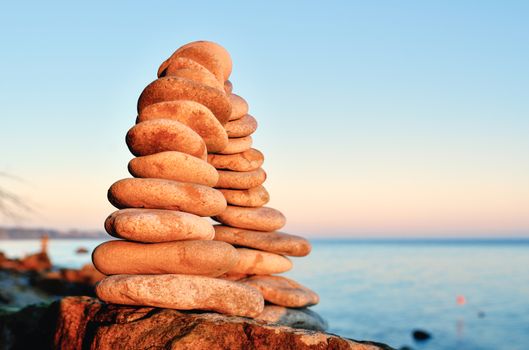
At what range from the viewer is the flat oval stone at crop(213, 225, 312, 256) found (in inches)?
349

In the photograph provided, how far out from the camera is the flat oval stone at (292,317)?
7953 mm

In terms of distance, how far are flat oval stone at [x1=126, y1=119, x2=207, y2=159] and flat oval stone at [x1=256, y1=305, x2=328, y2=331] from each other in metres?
2.81

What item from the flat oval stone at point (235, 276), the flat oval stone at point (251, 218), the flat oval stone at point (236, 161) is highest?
the flat oval stone at point (236, 161)

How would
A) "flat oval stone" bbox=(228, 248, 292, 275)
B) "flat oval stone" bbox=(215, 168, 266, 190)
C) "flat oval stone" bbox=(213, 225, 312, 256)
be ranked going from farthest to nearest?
"flat oval stone" bbox=(213, 225, 312, 256), "flat oval stone" bbox=(215, 168, 266, 190), "flat oval stone" bbox=(228, 248, 292, 275)

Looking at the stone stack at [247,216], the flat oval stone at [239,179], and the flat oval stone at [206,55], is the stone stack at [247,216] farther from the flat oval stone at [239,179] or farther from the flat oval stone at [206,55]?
the flat oval stone at [206,55]

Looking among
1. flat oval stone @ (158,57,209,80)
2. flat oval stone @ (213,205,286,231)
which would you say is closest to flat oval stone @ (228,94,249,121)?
flat oval stone @ (158,57,209,80)

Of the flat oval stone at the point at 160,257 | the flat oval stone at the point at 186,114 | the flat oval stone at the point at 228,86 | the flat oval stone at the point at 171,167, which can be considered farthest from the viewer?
the flat oval stone at the point at 228,86

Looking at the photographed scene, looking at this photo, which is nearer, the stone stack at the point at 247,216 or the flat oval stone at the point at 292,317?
the flat oval stone at the point at 292,317

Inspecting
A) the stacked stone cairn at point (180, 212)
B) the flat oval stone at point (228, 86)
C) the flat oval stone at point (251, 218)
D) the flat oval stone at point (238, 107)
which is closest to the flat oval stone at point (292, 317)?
the stacked stone cairn at point (180, 212)

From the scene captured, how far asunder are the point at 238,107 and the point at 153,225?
3.27 m

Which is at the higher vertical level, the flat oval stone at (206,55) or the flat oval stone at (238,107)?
the flat oval stone at (206,55)

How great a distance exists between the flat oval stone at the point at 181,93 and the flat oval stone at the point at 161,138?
62 centimetres

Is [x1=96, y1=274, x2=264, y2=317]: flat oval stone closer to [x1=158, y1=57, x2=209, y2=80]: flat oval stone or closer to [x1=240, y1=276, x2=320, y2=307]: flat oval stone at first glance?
[x1=240, y1=276, x2=320, y2=307]: flat oval stone

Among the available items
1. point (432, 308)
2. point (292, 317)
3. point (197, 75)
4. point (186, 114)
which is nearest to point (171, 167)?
point (186, 114)
